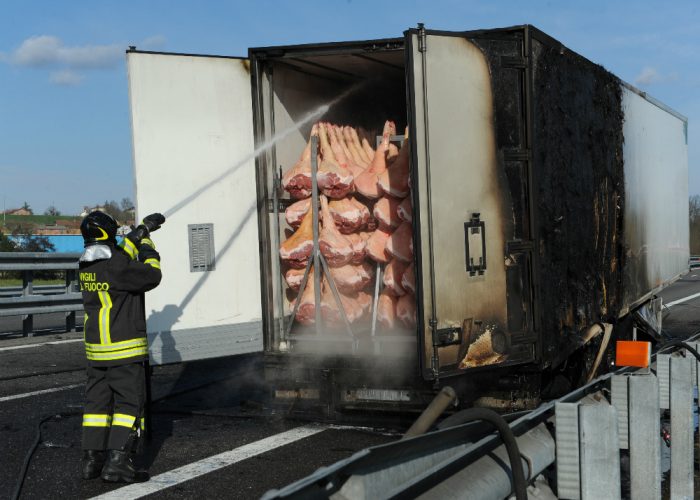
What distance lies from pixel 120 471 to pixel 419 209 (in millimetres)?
2622

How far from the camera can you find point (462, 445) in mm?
3238

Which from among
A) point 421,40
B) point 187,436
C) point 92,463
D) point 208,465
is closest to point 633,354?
point 421,40

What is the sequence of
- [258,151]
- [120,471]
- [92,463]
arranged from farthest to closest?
[258,151]
[92,463]
[120,471]

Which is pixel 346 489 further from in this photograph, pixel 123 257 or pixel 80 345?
pixel 80 345

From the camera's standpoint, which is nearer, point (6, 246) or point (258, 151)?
point (258, 151)

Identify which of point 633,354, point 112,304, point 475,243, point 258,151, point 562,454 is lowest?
point 562,454

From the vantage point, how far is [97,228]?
6.21 metres

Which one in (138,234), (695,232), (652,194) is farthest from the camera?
(695,232)

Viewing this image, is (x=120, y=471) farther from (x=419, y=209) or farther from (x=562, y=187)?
(x=562, y=187)

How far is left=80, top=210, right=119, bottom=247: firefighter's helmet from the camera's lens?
621 cm

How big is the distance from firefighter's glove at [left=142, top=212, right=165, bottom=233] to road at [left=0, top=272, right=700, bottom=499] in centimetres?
169

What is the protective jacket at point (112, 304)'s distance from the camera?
614cm

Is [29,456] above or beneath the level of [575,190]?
beneath

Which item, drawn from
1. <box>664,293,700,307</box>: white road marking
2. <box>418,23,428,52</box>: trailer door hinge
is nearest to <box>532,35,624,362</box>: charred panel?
<box>418,23,428,52</box>: trailer door hinge
